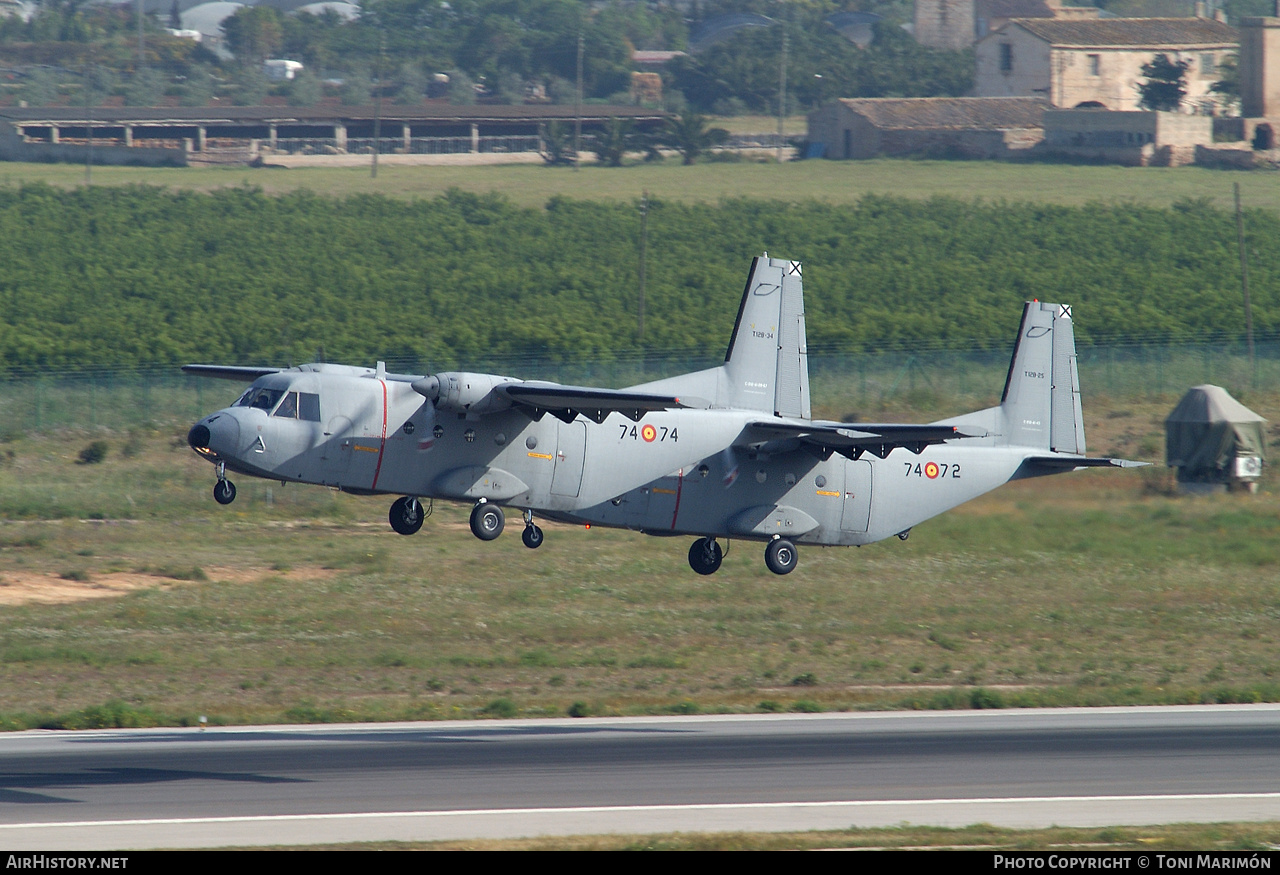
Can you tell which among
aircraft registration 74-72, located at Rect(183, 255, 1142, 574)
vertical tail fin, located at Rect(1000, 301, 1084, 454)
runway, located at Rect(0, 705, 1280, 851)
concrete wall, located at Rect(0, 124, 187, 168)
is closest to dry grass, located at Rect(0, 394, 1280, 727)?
runway, located at Rect(0, 705, 1280, 851)

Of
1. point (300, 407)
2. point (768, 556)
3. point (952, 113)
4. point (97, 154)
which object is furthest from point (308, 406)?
point (952, 113)

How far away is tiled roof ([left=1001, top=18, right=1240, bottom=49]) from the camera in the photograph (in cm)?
16738

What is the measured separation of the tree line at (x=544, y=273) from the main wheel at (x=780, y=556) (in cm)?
4954

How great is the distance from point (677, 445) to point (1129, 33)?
Result: 146813 millimetres

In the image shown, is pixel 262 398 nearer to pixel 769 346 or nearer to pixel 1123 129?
pixel 769 346

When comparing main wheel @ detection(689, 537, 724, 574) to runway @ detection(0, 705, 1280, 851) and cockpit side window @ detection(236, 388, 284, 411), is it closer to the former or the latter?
runway @ detection(0, 705, 1280, 851)

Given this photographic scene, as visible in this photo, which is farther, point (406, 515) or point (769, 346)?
point (769, 346)

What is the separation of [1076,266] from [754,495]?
→ 79.9 meters

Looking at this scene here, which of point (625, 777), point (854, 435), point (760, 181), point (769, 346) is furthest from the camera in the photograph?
point (760, 181)

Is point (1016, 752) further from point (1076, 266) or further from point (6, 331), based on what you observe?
point (1076, 266)

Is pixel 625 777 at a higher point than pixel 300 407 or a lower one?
lower

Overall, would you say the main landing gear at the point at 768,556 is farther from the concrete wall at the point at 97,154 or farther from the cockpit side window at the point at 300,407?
the concrete wall at the point at 97,154

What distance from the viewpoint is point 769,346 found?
42.3 metres

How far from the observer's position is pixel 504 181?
143 m
